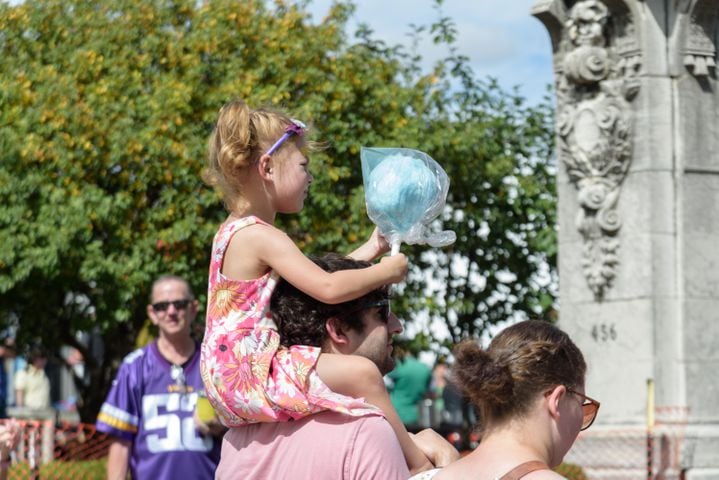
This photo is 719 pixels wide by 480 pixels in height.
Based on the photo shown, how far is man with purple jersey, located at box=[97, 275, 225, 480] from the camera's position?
677 cm

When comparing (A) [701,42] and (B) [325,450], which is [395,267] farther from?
(A) [701,42]

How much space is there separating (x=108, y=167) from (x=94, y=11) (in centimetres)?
179

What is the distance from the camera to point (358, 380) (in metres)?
3.73

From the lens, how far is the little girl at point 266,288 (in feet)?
12.2

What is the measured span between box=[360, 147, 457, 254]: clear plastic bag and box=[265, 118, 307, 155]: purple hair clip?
0.75 feet

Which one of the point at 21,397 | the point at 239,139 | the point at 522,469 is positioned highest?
the point at 239,139

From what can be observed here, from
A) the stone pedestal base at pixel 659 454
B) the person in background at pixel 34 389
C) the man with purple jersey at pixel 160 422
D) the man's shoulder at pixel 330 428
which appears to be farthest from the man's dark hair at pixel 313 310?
the person in background at pixel 34 389

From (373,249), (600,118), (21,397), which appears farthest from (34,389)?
(373,249)

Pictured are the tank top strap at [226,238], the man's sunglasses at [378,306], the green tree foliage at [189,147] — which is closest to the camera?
the man's sunglasses at [378,306]

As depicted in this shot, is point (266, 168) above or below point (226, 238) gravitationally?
above

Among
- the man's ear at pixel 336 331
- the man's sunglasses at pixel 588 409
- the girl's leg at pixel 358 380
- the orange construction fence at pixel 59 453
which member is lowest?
the orange construction fence at pixel 59 453

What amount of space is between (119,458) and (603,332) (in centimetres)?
464

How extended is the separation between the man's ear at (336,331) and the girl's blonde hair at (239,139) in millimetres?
506

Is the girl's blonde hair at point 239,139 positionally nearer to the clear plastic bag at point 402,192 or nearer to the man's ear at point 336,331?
the clear plastic bag at point 402,192
